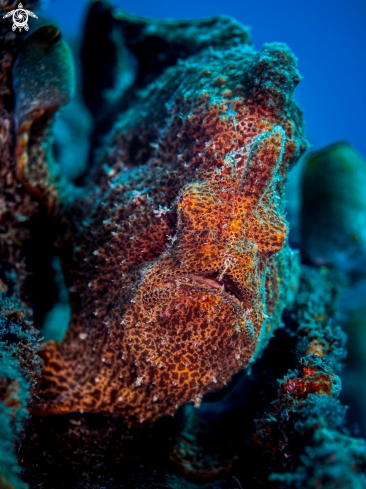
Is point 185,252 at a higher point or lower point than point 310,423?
higher

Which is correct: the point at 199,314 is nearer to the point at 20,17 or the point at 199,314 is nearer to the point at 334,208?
the point at 20,17

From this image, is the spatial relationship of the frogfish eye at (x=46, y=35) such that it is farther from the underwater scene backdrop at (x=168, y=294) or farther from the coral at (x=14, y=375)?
the coral at (x=14, y=375)

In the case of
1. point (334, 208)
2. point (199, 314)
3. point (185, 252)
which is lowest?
point (199, 314)

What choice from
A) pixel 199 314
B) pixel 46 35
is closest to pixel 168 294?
pixel 199 314

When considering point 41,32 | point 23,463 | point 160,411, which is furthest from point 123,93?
point 23,463

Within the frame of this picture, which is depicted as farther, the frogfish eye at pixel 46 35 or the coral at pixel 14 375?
the frogfish eye at pixel 46 35

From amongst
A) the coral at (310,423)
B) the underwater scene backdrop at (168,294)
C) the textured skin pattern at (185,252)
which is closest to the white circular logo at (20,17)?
the underwater scene backdrop at (168,294)

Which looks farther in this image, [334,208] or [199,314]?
[334,208]
